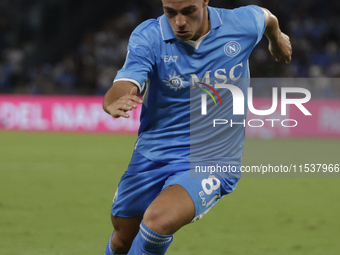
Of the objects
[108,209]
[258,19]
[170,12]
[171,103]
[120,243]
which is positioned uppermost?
[170,12]

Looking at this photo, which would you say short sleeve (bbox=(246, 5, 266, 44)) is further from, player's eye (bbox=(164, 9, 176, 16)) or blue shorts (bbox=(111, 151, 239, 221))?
blue shorts (bbox=(111, 151, 239, 221))

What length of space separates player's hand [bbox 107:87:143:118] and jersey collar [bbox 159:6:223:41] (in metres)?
0.63

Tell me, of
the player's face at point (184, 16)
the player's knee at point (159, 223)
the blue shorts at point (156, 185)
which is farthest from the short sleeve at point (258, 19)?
the player's knee at point (159, 223)

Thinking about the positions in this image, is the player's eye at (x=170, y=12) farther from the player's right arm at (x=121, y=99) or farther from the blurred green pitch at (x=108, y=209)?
the blurred green pitch at (x=108, y=209)

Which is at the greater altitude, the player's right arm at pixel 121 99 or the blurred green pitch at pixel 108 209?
the player's right arm at pixel 121 99

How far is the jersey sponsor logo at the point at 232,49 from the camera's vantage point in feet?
12.4

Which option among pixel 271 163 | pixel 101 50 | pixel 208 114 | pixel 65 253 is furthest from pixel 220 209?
pixel 101 50

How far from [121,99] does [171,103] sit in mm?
604

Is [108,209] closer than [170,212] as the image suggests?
No

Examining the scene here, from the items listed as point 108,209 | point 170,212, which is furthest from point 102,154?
point 170,212

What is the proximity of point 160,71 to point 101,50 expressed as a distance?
1393 cm

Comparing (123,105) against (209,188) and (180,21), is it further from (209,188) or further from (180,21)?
(209,188)

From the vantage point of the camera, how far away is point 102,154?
11.6 meters

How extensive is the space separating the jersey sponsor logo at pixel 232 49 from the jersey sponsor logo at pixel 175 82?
1.21 feet
